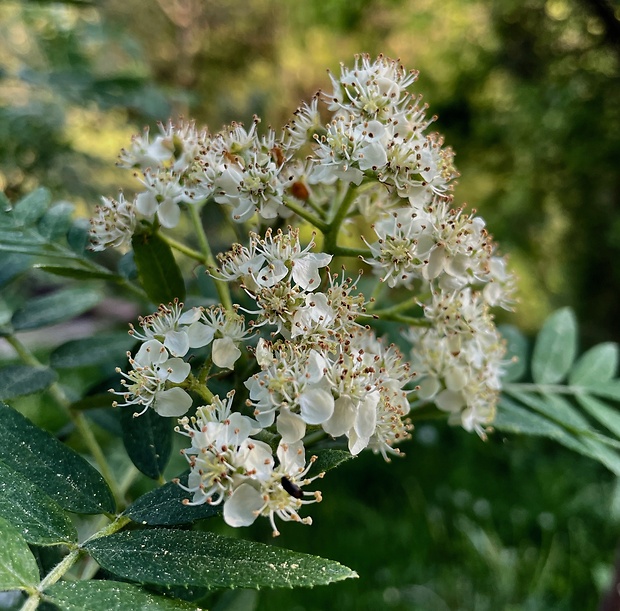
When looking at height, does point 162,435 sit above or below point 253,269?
below

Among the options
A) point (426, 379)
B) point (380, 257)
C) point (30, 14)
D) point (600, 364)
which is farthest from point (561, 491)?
point (30, 14)

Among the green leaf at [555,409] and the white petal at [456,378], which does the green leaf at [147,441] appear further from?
the green leaf at [555,409]

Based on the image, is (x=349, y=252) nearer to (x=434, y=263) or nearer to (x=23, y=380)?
(x=434, y=263)

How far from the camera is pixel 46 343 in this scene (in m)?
3.23

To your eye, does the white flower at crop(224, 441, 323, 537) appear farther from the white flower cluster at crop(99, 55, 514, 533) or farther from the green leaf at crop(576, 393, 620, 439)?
the green leaf at crop(576, 393, 620, 439)

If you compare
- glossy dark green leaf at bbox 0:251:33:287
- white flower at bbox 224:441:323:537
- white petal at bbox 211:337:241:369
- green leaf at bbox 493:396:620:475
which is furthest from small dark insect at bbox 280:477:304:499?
glossy dark green leaf at bbox 0:251:33:287

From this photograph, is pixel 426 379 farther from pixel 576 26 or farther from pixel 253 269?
pixel 576 26

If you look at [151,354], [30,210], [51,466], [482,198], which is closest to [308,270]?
[151,354]

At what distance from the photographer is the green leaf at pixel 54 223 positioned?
65 cm

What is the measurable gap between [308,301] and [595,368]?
63 centimetres

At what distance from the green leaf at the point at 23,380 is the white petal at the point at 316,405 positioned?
0.30 meters

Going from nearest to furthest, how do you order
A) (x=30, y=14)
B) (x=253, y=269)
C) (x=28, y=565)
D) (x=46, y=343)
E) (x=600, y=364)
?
(x=28, y=565), (x=253, y=269), (x=600, y=364), (x=30, y=14), (x=46, y=343)

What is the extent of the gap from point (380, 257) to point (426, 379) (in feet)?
0.51

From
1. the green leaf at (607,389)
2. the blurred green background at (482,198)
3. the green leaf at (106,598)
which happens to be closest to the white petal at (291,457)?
the green leaf at (106,598)
